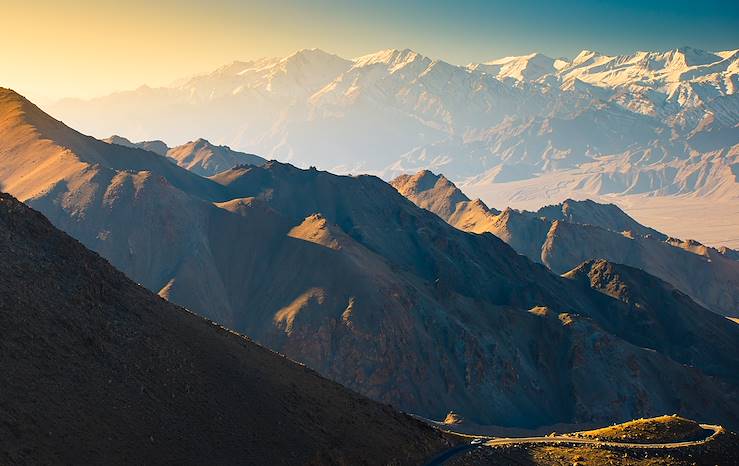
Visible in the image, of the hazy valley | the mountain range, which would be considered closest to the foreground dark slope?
the hazy valley

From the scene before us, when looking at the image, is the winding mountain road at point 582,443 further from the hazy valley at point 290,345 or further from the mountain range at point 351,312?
the mountain range at point 351,312

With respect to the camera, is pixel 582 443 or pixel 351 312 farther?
pixel 351 312

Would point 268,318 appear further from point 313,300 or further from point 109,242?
point 109,242

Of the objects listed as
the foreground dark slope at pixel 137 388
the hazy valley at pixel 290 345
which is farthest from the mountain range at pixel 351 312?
the foreground dark slope at pixel 137 388

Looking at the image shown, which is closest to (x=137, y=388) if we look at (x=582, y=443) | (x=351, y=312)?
(x=582, y=443)

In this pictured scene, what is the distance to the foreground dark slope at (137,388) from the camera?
47188 mm

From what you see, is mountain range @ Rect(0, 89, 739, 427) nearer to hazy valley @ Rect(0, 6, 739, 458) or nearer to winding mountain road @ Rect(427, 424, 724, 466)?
hazy valley @ Rect(0, 6, 739, 458)

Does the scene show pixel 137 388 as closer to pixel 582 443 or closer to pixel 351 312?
pixel 582 443

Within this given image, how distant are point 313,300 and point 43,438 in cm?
10408

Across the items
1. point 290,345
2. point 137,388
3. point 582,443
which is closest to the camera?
point 137,388

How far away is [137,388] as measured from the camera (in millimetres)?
53469

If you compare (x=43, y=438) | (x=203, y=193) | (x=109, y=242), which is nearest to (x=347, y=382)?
(x=109, y=242)

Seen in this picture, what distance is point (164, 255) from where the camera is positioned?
15488cm

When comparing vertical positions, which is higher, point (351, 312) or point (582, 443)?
point (582, 443)
